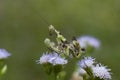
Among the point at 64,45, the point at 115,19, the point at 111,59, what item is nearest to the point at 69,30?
the point at 115,19

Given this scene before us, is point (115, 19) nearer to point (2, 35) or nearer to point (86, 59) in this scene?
point (2, 35)

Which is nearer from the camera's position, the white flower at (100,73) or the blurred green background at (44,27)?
the white flower at (100,73)

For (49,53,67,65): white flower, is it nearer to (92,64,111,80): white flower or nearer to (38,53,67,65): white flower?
(38,53,67,65): white flower

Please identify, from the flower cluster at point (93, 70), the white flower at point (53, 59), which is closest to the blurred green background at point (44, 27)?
the white flower at point (53, 59)

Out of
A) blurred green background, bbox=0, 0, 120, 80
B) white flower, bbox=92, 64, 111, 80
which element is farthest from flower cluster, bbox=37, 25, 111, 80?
blurred green background, bbox=0, 0, 120, 80

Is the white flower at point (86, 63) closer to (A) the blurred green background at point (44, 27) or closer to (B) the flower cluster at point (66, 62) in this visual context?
(B) the flower cluster at point (66, 62)

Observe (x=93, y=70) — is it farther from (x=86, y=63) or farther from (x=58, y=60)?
(x=58, y=60)

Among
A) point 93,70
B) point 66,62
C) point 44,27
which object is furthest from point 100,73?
point 44,27

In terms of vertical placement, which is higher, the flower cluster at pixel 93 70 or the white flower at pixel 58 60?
the white flower at pixel 58 60

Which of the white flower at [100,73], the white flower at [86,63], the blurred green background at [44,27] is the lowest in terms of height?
the white flower at [100,73]
